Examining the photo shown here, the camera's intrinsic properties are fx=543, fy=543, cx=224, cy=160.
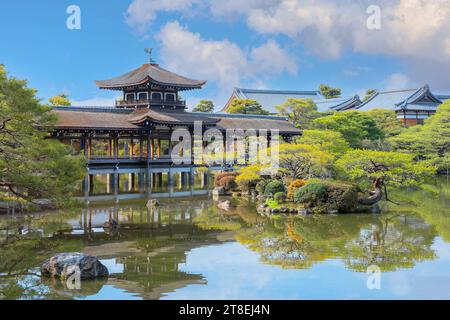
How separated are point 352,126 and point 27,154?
24466mm

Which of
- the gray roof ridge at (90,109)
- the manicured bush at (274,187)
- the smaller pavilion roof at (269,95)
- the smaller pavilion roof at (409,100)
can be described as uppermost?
the smaller pavilion roof at (269,95)

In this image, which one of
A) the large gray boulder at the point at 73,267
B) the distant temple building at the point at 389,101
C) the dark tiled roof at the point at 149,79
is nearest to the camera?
the large gray boulder at the point at 73,267

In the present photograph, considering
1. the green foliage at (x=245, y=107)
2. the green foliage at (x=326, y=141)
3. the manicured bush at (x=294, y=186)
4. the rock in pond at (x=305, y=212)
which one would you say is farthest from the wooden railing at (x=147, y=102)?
the green foliage at (x=245, y=107)

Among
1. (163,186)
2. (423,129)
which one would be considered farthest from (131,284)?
(423,129)

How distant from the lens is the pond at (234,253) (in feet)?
37.0

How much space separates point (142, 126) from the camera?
3098cm

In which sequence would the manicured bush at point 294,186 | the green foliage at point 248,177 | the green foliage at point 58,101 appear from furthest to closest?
the green foliage at point 58,101, the green foliage at point 248,177, the manicured bush at point 294,186

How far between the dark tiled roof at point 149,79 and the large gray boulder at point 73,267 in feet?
71.7

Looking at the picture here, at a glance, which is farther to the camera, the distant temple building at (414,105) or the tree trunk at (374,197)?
the distant temple building at (414,105)

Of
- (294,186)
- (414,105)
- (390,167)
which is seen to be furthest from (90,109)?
(414,105)

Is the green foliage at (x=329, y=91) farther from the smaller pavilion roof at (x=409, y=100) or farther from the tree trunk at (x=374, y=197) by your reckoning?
the tree trunk at (x=374, y=197)

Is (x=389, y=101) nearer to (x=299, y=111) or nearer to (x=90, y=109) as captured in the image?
(x=299, y=111)
